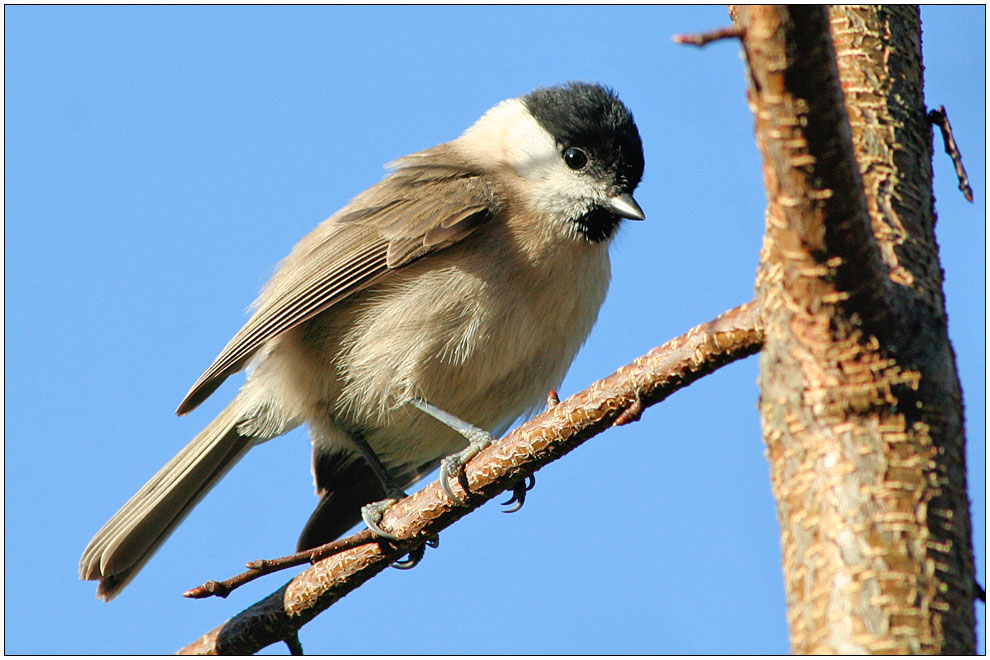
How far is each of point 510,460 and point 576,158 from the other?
185cm

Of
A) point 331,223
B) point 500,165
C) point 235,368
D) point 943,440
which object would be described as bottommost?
point 943,440

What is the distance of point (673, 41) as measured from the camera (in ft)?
4.60

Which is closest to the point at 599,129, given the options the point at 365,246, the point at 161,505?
the point at 365,246

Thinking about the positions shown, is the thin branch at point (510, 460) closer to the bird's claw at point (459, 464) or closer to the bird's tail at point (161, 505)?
the bird's claw at point (459, 464)

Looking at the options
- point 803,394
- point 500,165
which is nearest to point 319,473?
point 500,165

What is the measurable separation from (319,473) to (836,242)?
9.93 ft

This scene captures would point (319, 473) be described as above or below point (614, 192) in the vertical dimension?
below

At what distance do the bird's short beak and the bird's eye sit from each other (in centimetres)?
22

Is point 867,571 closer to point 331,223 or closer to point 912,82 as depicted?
point 912,82

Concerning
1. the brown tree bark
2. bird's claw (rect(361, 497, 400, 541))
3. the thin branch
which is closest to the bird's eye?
bird's claw (rect(361, 497, 400, 541))

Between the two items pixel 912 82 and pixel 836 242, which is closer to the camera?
pixel 836 242

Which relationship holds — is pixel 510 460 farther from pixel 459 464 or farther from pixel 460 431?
pixel 460 431

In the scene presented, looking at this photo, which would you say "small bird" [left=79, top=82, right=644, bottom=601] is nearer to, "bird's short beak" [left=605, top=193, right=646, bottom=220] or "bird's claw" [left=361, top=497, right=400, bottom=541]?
"bird's short beak" [left=605, top=193, right=646, bottom=220]

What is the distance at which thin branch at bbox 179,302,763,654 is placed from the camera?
2.19 metres
